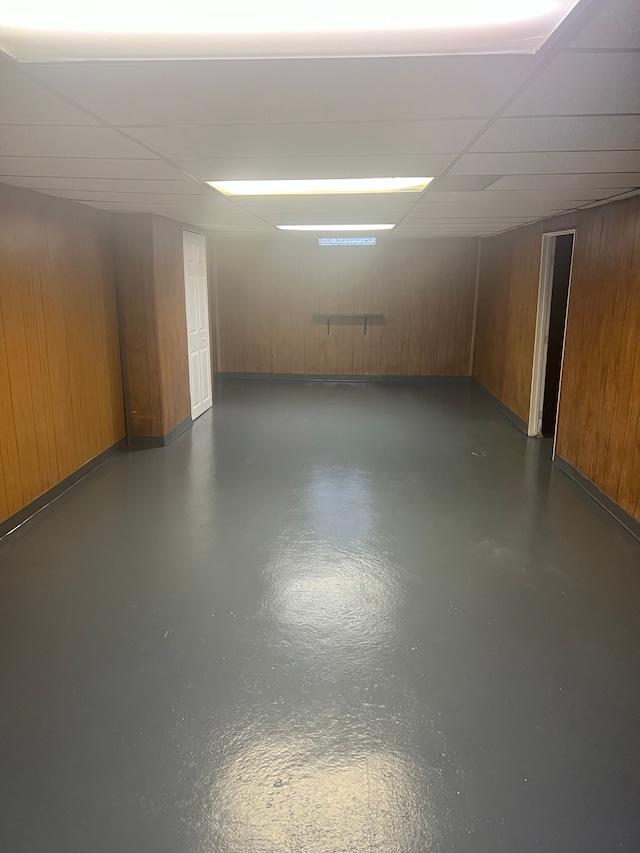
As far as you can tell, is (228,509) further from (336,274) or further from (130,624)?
(336,274)

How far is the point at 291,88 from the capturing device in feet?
5.39

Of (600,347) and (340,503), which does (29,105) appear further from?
(600,347)

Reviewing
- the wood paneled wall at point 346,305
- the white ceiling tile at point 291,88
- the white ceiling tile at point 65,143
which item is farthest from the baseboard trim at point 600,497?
the wood paneled wall at point 346,305

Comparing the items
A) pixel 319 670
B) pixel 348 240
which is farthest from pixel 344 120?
pixel 348 240

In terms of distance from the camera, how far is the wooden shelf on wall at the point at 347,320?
927cm

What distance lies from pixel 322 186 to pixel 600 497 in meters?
3.08

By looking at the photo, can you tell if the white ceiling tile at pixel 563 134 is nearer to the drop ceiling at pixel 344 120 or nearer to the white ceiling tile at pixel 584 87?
the drop ceiling at pixel 344 120

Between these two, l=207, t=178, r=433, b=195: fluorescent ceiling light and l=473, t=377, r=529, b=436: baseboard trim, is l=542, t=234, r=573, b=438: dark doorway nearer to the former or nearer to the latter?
l=473, t=377, r=529, b=436: baseboard trim

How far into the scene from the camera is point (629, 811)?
1935mm

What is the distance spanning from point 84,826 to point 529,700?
175cm

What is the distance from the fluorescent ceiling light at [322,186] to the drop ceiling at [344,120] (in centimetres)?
16

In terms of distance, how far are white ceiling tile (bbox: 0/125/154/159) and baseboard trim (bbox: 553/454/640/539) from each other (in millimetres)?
3704

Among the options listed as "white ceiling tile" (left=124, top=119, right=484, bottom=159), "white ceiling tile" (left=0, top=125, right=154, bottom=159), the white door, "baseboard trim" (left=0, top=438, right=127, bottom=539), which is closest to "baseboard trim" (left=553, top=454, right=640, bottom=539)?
"white ceiling tile" (left=124, top=119, right=484, bottom=159)

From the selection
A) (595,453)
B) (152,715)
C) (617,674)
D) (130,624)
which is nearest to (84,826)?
(152,715)
